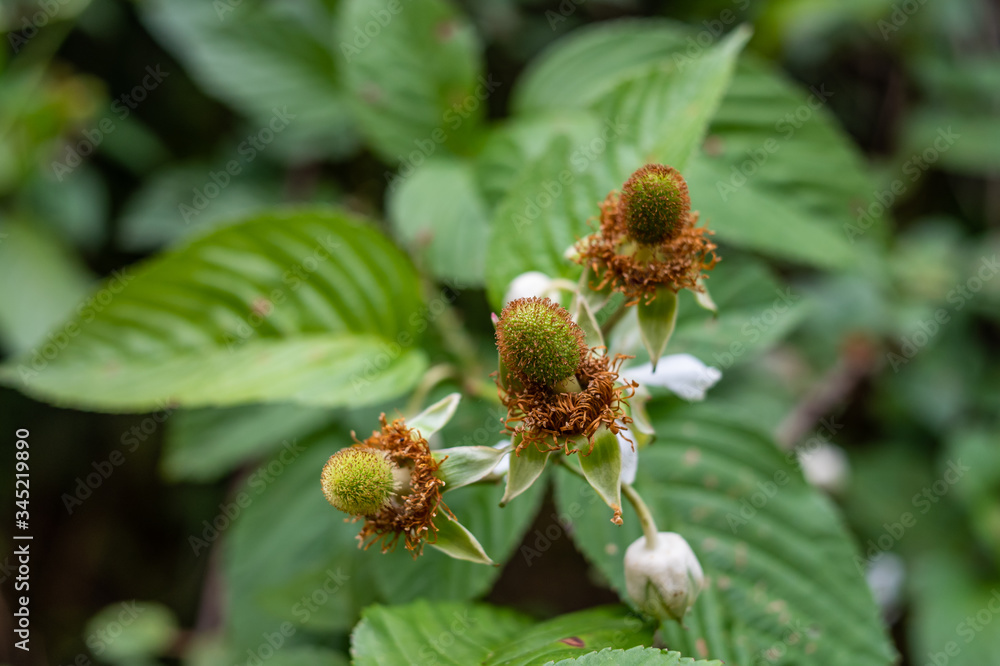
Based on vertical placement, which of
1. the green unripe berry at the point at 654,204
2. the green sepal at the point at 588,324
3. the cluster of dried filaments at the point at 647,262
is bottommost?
the green sepal at the point at 588,324

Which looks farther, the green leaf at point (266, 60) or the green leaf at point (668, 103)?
the green leaf at point (266, 60)

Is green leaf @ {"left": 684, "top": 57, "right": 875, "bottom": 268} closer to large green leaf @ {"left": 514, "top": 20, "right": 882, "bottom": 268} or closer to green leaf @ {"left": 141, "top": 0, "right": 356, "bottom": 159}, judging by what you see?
large green leaf @ {"left": 514, "top": 20, "right": 882, "bottom": 268}

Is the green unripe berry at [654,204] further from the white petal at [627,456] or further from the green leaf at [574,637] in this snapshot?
the green leaf at [574,637]

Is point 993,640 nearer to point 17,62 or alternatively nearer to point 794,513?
point 794,513

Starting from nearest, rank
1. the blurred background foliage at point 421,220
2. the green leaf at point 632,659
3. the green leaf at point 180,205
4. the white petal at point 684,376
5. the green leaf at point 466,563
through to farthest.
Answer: the green leaf at point 632,659 → the white petal at point 684,376 → the green leaf at point 466,563 → the blurred background foliage at point 421,220 → the green leaf at point 180,205

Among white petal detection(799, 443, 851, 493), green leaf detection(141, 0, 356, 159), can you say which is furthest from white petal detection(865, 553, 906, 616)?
green leaf detection(141, 0, 356, 159)

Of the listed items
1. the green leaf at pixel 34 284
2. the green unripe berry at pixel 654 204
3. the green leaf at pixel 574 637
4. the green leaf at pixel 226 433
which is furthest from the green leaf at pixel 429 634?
the green leaf at pixel 34 284

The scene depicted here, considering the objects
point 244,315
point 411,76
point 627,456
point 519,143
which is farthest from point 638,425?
point 411,76
